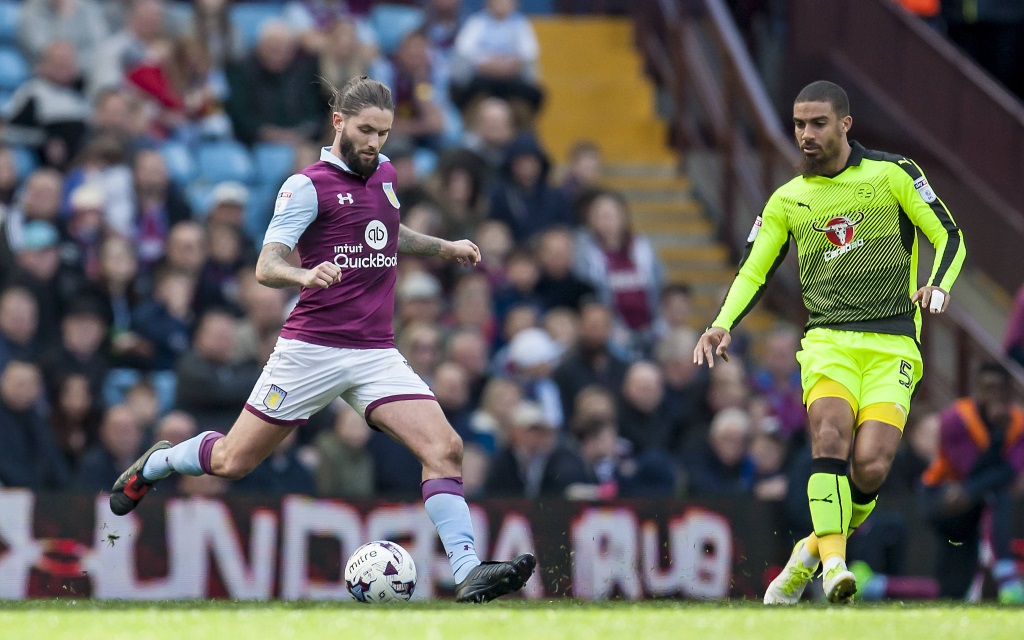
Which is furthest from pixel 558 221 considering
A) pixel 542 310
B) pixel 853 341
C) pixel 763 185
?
pixel 853 341

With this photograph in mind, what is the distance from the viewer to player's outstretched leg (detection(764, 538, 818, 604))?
8.40 metres

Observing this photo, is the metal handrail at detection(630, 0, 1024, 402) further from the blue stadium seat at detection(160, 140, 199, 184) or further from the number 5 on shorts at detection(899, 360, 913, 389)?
the number 5 on shorts at detection(899, 360, 913, 389)

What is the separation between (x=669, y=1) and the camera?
1741cm

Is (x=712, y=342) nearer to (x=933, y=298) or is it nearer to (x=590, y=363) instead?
(x=933, y=298)

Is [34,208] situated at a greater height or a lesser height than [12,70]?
lesser

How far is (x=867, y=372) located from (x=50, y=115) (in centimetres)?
748

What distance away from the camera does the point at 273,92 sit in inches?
566

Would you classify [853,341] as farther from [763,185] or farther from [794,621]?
[763,185]

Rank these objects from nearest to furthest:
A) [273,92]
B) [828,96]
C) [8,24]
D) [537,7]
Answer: [828,96] < [273,92] < [8,24] < [537,7]

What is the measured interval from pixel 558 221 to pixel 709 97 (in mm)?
2698

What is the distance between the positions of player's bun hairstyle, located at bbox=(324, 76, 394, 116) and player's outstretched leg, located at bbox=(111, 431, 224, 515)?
171cm

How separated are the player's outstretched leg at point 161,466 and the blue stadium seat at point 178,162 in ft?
16.7

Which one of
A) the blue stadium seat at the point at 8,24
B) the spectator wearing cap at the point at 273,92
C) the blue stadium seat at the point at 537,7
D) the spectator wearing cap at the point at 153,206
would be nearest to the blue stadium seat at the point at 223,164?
the spectator wearing cap at the point at 273,92

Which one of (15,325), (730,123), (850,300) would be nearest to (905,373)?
(850,300)
